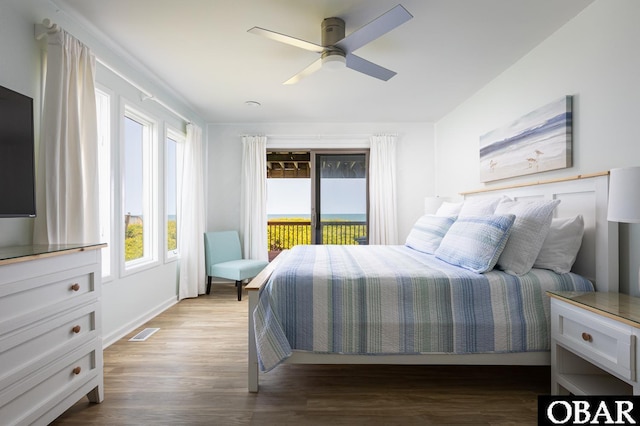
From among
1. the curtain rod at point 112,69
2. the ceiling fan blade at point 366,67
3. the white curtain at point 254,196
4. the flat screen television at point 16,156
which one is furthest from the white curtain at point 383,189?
the flat screen television at point 16,156

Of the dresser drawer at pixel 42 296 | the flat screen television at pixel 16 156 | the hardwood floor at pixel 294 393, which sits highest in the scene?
the flat screen television at pixel 16 156

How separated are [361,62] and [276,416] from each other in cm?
248

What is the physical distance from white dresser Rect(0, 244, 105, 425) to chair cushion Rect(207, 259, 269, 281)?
7.09 feet

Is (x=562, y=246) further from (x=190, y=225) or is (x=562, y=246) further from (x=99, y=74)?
(x=190, y=225)

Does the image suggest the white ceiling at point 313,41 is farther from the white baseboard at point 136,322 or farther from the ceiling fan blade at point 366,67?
the white baseboard at point 136,322

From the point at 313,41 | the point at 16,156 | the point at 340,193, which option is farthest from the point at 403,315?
the point at 340,193

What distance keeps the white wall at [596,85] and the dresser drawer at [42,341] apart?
3.15 meters

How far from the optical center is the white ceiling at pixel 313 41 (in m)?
2.10

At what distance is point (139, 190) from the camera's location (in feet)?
11.0

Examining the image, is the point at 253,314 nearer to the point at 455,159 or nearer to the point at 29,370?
the point at 29,370

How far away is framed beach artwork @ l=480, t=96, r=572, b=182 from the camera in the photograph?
7.52 ft

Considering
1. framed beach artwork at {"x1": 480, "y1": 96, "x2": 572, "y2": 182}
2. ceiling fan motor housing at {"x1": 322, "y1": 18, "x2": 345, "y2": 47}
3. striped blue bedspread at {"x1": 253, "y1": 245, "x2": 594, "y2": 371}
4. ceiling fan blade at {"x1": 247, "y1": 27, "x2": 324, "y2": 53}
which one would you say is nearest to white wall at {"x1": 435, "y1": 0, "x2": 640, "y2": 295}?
framed beach artwork at {"x1": 480, "y1": 96, "x2": 572, "y2": 182}

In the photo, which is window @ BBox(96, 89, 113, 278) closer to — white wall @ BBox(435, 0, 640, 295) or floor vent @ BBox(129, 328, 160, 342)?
floor vent @ BBox(129, 328, 160, 342)

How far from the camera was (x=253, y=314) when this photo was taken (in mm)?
1895
